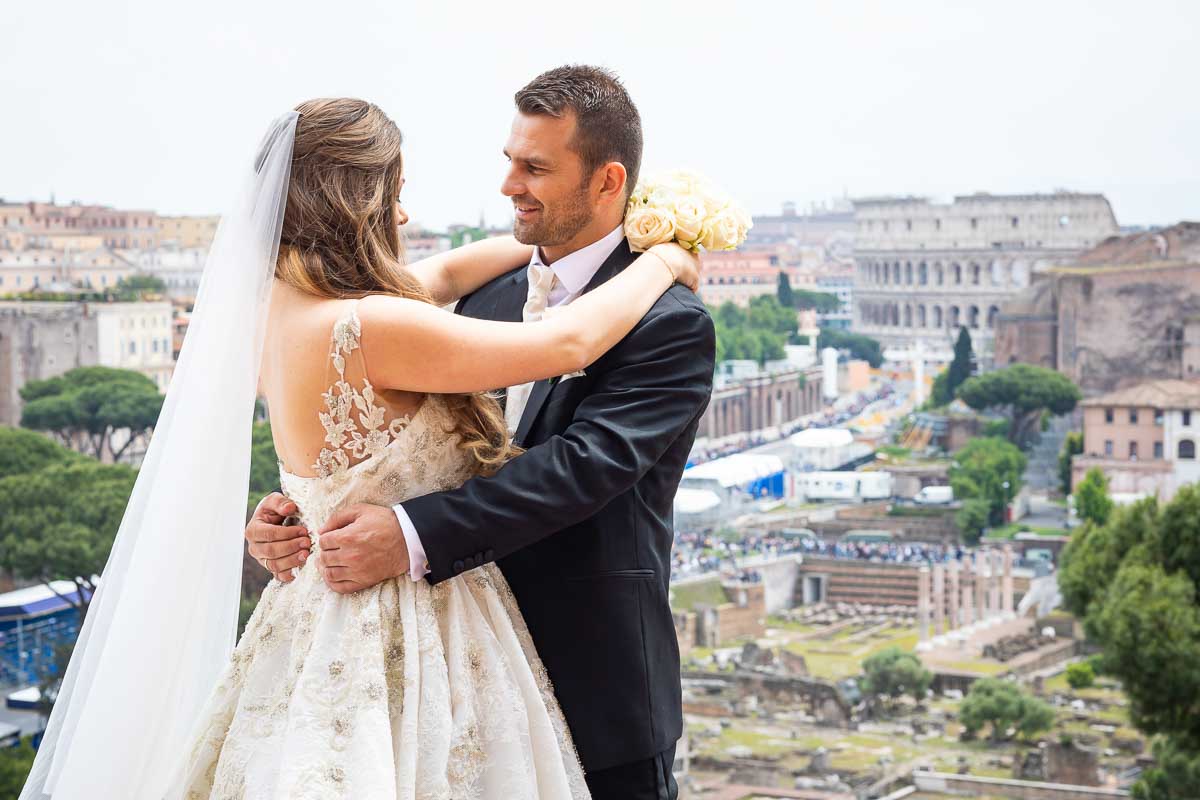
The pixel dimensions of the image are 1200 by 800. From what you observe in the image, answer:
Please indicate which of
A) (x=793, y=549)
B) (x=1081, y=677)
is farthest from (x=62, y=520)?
(x=793, y=549)

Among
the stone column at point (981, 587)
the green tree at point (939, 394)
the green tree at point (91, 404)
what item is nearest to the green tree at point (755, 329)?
the green tree at point (939, 394)

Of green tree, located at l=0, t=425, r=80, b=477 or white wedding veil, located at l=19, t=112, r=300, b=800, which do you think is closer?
white wedding veil, located at l=19, t=112, r=300, b=800

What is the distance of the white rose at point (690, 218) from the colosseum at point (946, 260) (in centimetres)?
2525

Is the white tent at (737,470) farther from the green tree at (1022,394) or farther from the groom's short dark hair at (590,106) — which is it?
the groom's short dark hair at (590,106)

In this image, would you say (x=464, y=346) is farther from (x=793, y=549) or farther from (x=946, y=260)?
(x=946, y=260)

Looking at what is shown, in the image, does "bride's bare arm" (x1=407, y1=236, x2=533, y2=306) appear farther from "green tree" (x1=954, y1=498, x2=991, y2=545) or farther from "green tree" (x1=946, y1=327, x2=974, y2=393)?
"green tree" (x1=946, y1=327, x2=974, y2=393)

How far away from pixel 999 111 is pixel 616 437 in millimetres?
26772

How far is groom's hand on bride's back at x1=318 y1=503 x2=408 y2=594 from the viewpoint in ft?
4.42

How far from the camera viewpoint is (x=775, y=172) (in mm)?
26516

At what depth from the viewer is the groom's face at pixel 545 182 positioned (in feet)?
4.86

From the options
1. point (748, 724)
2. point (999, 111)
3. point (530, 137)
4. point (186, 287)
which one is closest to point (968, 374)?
point (999, 111)

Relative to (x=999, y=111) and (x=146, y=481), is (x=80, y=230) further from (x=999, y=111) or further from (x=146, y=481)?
(x=999, y=111)

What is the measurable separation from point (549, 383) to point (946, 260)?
2847 cm

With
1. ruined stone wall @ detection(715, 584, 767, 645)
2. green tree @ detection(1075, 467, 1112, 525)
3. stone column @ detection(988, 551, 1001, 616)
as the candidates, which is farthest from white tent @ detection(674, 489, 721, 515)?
green tree @ detection(1075, 467, 1112, 525)
